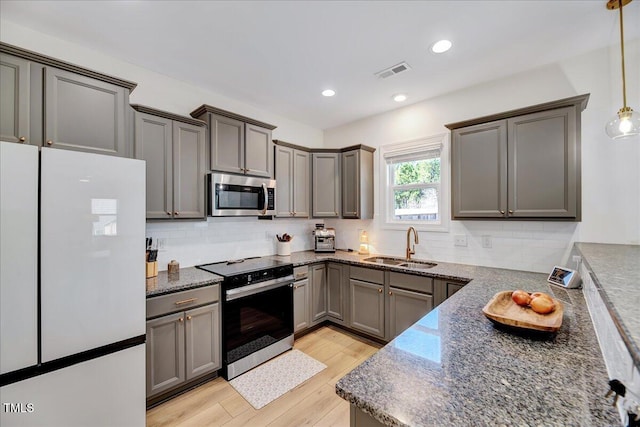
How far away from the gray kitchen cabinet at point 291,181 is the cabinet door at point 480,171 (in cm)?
187

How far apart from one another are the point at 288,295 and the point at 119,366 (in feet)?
5.12

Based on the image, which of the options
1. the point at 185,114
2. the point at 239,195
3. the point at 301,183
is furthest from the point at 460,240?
the point at 185,114

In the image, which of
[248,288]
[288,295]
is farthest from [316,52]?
[288,295]

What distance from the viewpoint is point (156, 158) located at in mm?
2357

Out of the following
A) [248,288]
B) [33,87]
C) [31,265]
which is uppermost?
[33,87]

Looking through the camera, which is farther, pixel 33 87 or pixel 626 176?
pixel 626 176

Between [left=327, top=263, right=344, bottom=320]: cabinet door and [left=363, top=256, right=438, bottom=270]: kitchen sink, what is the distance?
414 millimetres

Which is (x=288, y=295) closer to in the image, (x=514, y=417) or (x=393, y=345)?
(x=393, y=345)

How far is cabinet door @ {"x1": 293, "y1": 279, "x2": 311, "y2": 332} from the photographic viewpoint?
312cm

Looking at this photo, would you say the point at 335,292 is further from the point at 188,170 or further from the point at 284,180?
the point at 188,170

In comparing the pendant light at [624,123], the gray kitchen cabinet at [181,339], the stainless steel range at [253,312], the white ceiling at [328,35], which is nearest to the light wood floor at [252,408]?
the gray kitchen cabinet at [181,339]

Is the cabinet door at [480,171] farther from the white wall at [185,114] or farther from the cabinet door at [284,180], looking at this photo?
the white wall at [185,114]

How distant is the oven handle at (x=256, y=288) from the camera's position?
7.97 ft

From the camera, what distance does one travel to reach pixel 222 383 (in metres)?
2.38
